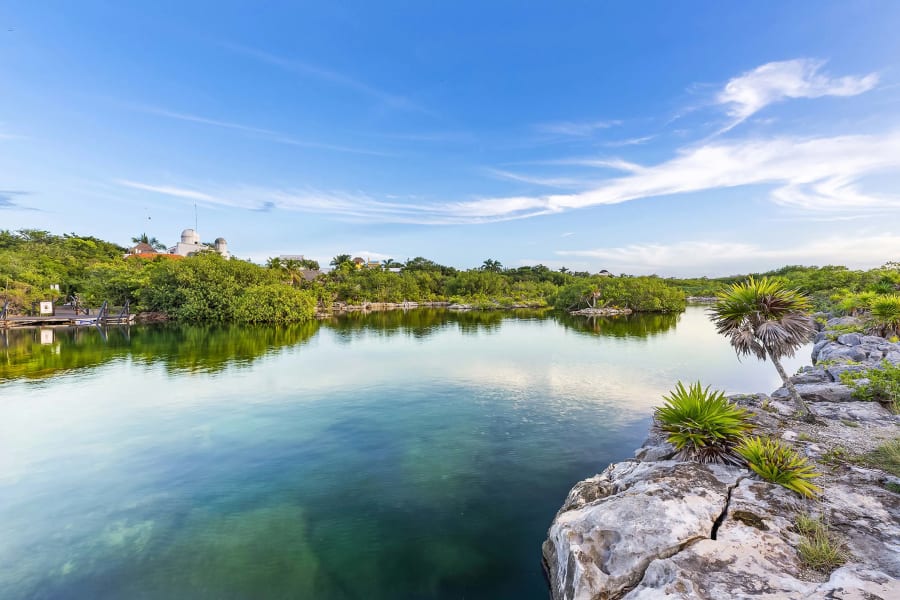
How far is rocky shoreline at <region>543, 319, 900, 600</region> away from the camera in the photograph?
4.83 metres

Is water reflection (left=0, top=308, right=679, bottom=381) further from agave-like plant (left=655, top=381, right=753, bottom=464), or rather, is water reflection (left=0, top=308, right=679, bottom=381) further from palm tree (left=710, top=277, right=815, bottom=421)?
palm tree (left=710, top=277, right=815, bottom=421)

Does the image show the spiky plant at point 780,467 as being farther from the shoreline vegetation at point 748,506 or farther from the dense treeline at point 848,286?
the dense treeline at point 848,286

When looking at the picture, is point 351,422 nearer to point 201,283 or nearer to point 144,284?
point 201,283

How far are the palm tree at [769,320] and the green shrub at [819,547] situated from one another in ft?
18.1

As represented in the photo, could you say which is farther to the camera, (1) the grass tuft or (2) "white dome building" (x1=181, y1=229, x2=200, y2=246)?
(2) "white dome building" (x1=181, y1=229, x2=200, y2=246)

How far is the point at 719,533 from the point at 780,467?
2.37m

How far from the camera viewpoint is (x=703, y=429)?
8.34m

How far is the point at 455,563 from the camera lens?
8523 mm

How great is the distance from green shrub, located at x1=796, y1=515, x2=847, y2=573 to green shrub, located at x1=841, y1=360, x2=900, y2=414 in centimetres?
884

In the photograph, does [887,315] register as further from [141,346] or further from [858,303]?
[141,346]

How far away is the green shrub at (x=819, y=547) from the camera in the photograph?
5055mm

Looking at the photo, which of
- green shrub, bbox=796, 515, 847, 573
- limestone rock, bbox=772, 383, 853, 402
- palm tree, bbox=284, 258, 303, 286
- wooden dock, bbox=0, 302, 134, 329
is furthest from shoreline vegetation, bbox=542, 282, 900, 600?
palm tree, bbox=284, 258, 303, 286

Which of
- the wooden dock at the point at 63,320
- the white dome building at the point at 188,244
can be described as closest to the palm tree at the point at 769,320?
the wooden dock at the point at 63,320

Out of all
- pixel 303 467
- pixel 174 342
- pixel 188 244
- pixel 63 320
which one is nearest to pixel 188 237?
pixel 188 244
